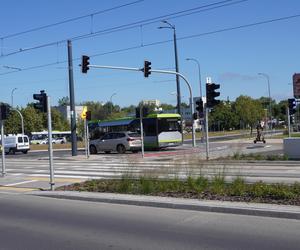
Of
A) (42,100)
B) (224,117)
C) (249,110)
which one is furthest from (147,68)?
(224,117)

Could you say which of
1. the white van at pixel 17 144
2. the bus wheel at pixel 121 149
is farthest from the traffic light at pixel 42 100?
the white van at pixel 17 144

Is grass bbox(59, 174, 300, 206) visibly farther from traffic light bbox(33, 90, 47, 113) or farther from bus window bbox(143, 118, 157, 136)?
bus window bbox(143, 118, 157, 136)

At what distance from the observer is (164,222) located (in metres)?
9.43

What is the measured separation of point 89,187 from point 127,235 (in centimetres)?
655

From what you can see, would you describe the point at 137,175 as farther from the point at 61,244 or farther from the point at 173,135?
the point at 173,135

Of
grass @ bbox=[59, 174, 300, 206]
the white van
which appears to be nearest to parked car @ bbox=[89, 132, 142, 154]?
the white van

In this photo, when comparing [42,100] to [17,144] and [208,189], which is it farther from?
[17,144]

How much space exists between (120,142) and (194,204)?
2926cm

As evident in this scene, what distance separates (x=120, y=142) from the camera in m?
39.8

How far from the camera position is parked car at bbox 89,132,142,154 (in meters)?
39.4

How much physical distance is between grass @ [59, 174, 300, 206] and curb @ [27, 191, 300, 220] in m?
0.55

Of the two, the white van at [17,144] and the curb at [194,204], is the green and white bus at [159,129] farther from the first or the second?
the curb at [194,204]

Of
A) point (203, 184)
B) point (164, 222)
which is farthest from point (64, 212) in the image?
point (203, 184)

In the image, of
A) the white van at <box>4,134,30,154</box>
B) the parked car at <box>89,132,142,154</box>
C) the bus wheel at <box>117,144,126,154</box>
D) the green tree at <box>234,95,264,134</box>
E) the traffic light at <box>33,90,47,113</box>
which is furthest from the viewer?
the green tree at <box>234,95,264,134</box>
